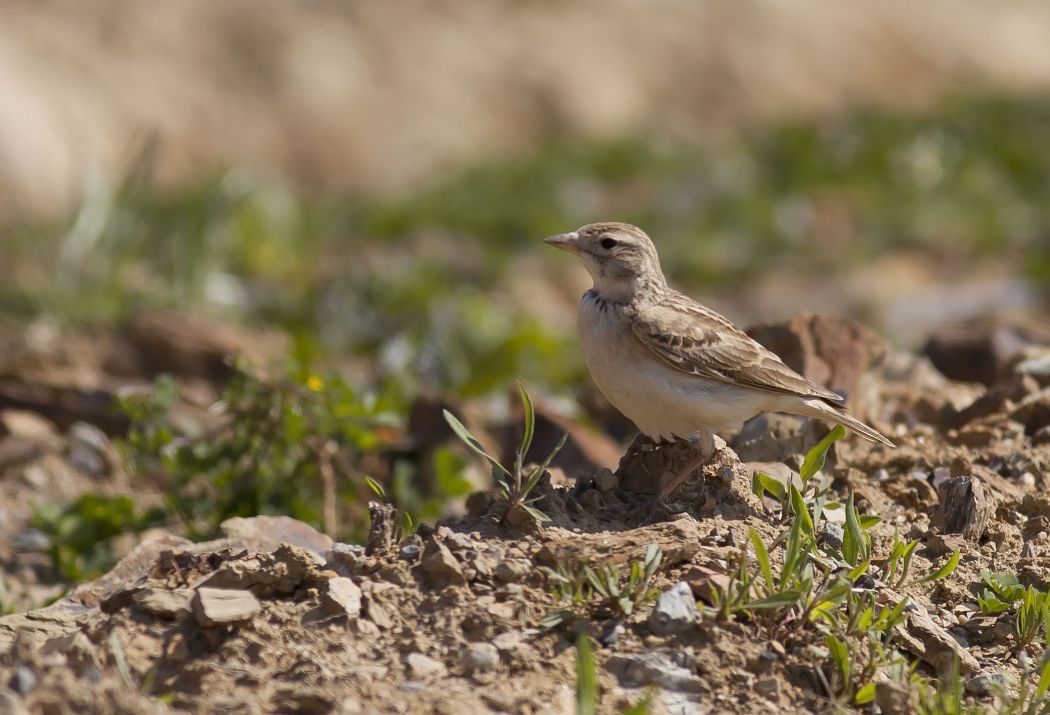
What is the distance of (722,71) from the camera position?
628 inches

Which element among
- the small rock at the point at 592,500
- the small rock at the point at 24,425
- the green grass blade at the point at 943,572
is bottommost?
the small rock at the point at 24,425

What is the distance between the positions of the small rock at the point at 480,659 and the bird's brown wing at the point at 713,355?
168cm

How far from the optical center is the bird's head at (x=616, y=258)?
537 cm

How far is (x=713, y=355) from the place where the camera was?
5.10 meters

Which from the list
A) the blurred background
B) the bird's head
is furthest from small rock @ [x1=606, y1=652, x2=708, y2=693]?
the blurred background

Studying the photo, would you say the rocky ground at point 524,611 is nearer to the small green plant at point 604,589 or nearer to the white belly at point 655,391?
the small green plant at point 604,589

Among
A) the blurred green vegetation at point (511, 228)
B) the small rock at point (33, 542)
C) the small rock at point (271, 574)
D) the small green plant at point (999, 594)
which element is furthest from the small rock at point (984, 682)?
the blurred green vegetation at point (511, 228)

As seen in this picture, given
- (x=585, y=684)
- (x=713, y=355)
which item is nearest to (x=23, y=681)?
(x=585, y=684)

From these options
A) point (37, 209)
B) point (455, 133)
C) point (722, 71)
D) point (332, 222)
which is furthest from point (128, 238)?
point (722, 71)

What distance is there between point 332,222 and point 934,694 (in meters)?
9.14

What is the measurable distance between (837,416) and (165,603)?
249cm

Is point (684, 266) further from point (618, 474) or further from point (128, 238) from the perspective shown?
point (618, 474)

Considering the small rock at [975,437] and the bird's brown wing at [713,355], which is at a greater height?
the bird's brown wing at [713,355]

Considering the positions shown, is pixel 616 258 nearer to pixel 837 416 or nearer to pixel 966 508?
pixel 837 416
